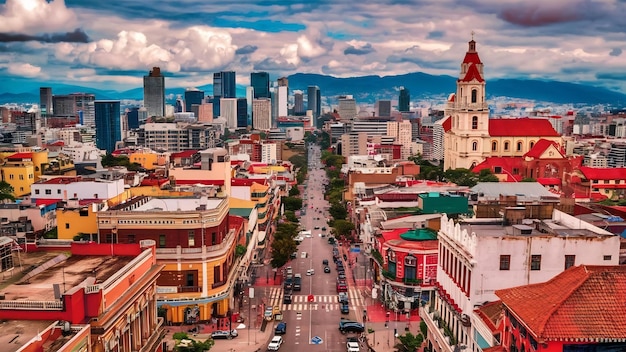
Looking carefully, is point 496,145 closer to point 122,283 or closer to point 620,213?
point 620,213

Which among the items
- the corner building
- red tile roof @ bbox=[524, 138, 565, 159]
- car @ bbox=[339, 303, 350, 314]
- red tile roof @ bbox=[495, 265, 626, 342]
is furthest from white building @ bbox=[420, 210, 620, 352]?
red tile roof @ bbox=[524, 138, 565, 159]

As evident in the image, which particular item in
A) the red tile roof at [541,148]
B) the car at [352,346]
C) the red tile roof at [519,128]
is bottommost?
the car at [352,346]

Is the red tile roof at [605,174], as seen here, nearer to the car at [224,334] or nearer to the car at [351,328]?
the car at [351,328]

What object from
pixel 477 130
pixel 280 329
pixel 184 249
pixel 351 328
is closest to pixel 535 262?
pixel 351 328

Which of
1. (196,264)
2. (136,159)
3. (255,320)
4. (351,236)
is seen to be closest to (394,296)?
(255,320)

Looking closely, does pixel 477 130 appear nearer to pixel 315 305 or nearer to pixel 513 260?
pixel 315 305

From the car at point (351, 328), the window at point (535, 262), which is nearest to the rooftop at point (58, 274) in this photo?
the window at point (535, 262)
